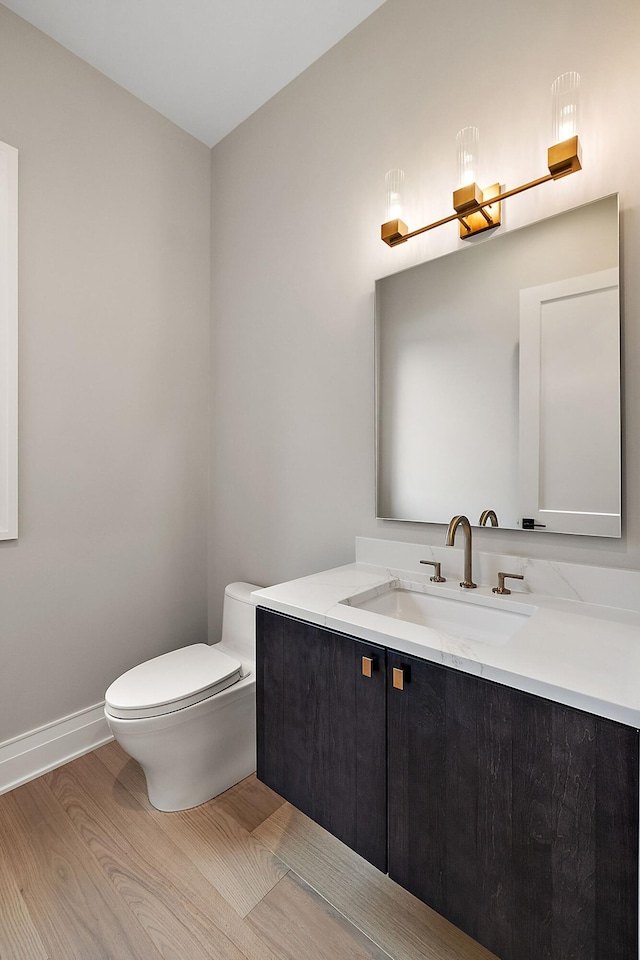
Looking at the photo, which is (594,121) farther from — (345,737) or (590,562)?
(345,737)

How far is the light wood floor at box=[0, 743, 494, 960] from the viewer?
1165 millimetres

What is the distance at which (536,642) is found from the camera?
986 millimetres

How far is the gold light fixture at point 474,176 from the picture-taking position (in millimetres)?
1168

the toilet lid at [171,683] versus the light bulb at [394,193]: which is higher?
the light bulb at [394,193]

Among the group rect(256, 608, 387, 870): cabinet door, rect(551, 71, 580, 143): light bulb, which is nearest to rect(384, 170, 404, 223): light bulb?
rect(551, 71, 580, 143): light bulb

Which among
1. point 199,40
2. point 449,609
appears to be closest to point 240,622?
point 449,609

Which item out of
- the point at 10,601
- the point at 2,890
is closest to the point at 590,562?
the point at 2,890

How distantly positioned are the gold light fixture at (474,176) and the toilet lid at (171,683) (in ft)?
5.12

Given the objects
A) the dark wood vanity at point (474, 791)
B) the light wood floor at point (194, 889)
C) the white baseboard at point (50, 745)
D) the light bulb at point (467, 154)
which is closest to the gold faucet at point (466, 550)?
the dark wood vanity at point (474, 791)

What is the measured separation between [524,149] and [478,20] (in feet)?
1.57

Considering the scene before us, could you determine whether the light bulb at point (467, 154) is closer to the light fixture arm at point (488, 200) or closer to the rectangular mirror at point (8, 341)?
the light fixture arm at point (488, 200)

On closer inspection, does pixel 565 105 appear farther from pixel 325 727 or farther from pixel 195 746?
pixel 195 746

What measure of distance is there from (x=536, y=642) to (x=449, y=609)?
40 cm

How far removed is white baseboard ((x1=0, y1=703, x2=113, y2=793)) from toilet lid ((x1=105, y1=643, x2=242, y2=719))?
1.66ft
